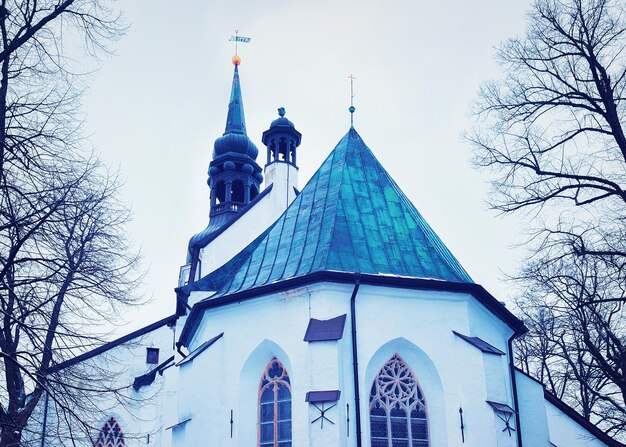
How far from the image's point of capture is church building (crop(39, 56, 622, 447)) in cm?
1276

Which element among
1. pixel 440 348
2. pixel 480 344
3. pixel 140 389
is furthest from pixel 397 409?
pixel 140 389

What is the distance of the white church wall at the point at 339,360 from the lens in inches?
500

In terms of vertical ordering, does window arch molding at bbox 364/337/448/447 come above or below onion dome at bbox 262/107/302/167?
below

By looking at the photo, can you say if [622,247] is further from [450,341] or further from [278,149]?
[278,149]

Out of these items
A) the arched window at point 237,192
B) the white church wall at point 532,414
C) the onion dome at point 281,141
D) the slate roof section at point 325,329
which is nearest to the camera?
the slate roof section at point 325,329

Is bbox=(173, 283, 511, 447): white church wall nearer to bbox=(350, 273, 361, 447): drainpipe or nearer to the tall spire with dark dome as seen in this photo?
bbox=(350, 273, 361, 447): drainpipe

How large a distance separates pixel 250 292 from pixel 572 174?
6688mm

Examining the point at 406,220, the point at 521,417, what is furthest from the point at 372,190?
the point at 521,417

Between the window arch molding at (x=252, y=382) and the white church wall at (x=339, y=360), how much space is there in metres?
0.02

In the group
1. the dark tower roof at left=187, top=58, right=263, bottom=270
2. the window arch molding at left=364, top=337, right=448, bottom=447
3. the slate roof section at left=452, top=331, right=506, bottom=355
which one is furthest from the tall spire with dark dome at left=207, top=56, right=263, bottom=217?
the slate roof section at left=452, top=331, right=506, bottom=355

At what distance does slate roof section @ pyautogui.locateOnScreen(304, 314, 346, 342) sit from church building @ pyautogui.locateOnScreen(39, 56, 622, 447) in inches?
1.3

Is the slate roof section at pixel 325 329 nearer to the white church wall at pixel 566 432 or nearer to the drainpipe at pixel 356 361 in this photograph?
the drainpipe at pixel 356 361

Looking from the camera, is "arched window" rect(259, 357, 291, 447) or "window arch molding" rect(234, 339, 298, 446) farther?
"window arch molding" rect(234, 339, 298, 446)

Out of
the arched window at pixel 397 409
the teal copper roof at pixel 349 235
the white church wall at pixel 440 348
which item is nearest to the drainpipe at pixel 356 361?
the white church wall at pixel 440 348
